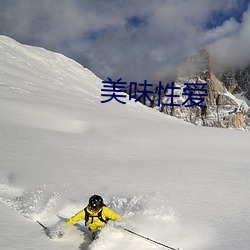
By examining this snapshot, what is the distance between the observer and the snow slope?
543cm

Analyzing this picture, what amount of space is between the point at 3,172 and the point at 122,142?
582cm

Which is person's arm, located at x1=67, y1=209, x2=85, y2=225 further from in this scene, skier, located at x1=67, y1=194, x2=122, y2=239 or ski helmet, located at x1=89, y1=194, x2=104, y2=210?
ski helmet, located at x1=89, y1=194, x2=104, y2=210

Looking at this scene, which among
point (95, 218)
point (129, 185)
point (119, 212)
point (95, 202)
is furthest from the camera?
point (129, 185)

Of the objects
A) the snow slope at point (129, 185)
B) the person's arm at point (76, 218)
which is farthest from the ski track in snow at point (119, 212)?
the person's arm at point (76, 218)

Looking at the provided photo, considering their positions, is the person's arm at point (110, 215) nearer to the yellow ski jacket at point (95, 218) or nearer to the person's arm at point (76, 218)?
the yellow ski jacket at point (95, 218)

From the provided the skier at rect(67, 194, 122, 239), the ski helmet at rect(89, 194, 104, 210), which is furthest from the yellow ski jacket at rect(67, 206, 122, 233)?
the ski helmet at rect(89, 194, 104, 210)

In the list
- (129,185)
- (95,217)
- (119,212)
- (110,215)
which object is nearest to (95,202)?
(95,217)

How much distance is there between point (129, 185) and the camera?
26.1 ft

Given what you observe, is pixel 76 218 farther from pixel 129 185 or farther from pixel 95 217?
pixel 129 185

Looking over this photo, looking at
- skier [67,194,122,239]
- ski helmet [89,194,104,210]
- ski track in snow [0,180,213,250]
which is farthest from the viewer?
skier [67,194,122,239]

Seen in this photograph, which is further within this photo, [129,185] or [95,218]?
[129,185]

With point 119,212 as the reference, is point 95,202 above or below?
above

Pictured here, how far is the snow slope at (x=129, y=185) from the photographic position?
5426mm

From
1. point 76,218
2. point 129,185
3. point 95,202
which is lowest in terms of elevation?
point 76,218
